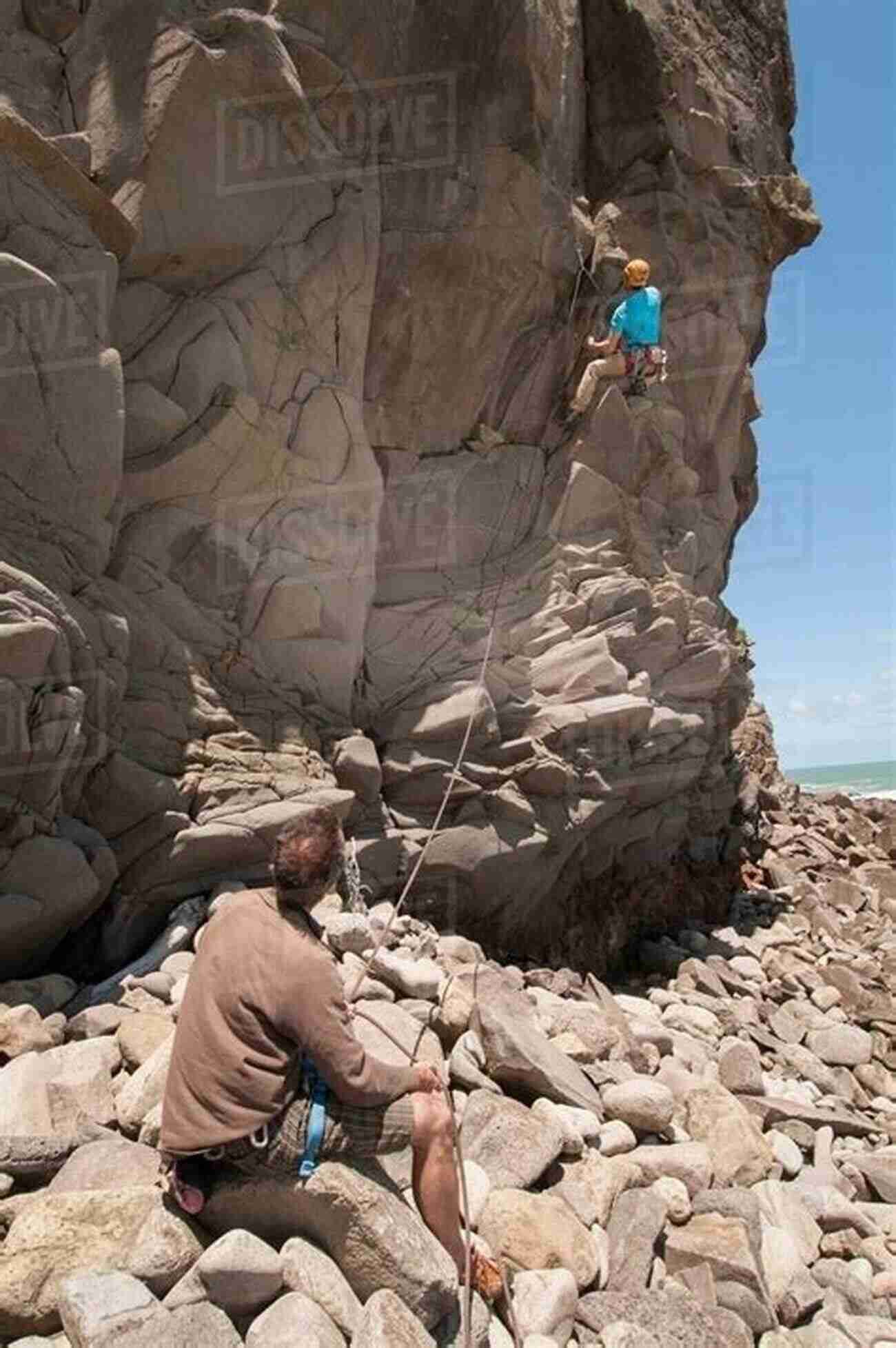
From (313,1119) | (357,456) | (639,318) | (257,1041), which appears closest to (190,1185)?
(313,1119)

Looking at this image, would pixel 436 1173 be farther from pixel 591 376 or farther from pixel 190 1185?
pixel 591 376

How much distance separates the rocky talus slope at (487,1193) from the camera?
313 centimetres

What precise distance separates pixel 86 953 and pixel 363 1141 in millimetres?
3698

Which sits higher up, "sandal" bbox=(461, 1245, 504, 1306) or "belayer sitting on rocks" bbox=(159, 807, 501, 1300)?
"belayer sitting on rocks" bbox=(159, 807, 501, 1300)

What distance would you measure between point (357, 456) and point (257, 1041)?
695 centimetres

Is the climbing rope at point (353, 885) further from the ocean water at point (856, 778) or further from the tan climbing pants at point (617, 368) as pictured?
the ocean water at point (856, 778)

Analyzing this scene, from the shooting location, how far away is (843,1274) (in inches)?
186

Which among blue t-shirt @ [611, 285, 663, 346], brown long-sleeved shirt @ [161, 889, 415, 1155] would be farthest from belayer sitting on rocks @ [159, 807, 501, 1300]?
blue t-shirt @ [611, 285, 663, 346]

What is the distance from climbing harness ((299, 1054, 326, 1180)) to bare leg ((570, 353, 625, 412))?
10159 millimetres

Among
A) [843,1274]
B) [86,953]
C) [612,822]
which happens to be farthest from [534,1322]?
[612,822]

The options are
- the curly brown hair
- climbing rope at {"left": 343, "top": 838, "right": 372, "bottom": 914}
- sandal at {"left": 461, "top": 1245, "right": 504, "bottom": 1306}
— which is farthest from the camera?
climbing rope at {"left": 343, "top": 838, "right": 372, "bottom": 914}

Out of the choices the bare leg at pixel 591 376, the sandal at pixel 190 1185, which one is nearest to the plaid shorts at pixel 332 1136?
the sandal at pixel 190 1185

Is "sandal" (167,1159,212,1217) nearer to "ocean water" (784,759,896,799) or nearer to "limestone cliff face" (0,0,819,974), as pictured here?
"limestone cliff face" (0,0,819,974)

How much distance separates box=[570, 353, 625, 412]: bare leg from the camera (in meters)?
11.9
